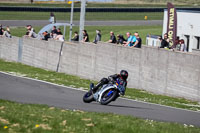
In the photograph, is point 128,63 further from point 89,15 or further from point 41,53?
point 89,15

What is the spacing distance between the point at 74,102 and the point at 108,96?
1245mm

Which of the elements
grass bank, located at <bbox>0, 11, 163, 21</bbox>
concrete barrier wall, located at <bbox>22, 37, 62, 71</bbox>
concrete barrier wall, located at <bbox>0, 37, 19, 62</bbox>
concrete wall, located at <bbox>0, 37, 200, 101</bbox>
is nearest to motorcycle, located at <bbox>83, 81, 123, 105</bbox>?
concrete wall, located at <bbox>0, 37, 200, 101</bbox>

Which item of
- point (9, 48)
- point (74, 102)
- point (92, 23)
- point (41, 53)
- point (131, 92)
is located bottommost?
point (131, 92)

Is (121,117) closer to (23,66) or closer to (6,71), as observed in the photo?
(6,71)

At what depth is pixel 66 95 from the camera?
17328 mm

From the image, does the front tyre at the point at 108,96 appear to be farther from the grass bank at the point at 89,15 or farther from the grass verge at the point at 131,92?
the grass bank at the point at 89,15

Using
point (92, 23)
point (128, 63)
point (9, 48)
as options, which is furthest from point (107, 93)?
point (92, 23)

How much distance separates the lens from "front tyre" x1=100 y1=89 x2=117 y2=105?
14266mm

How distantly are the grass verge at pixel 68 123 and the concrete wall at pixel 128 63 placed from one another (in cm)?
881

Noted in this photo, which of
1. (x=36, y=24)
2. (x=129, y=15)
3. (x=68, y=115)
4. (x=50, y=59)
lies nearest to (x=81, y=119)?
(x=68, y=115)

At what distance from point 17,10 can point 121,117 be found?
4535 centimetres

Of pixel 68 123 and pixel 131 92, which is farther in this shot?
pixel 131 92

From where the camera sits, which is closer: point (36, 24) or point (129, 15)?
point (36, 24)

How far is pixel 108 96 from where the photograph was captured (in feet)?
47.7
